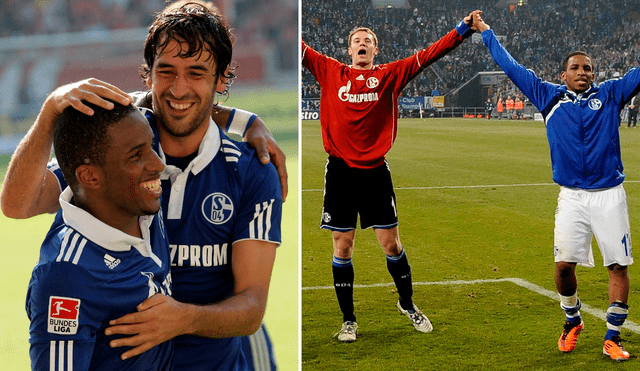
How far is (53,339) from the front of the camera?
1.34 m

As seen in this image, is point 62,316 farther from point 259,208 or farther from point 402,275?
point 402,275

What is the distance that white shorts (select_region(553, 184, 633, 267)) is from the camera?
12.4ft

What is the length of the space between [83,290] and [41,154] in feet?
1.20

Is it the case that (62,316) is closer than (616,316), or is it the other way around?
(62,316)

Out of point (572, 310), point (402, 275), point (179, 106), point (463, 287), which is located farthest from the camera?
point (463, 287)

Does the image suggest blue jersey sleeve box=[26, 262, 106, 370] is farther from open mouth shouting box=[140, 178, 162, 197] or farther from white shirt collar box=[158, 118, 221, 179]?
white shirt collar box=[158, 118, 221, 179]

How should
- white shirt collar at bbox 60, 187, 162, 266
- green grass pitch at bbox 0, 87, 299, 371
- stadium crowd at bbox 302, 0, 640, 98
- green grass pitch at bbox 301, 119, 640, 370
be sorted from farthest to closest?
stadium crowd at bbox 302, 0, 640, 98, green grass pitch at bbox 0, 87, 299, 371, green grass pitch at bbox 301, 119, 640, 370, white shirt collar at bbox 60, 187, 162, 266

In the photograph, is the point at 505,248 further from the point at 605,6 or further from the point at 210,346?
the point at 605,6

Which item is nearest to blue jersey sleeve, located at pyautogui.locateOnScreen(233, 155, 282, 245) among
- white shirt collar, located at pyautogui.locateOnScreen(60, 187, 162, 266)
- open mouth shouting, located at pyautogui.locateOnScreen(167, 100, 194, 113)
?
open mouth shouting, located at pyautogui.locateOnScreen(167, 100, 194, 113)

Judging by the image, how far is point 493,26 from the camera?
36.4 metres

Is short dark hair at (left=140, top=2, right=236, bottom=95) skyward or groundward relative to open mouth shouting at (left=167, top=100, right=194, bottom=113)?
skyward

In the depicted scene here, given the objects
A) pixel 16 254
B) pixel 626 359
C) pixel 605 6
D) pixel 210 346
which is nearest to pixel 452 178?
pixel 16 254

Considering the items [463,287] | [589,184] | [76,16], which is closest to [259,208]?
[589,184]

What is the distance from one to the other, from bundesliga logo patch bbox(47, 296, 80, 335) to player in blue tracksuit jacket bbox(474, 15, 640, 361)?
317 centimetres
